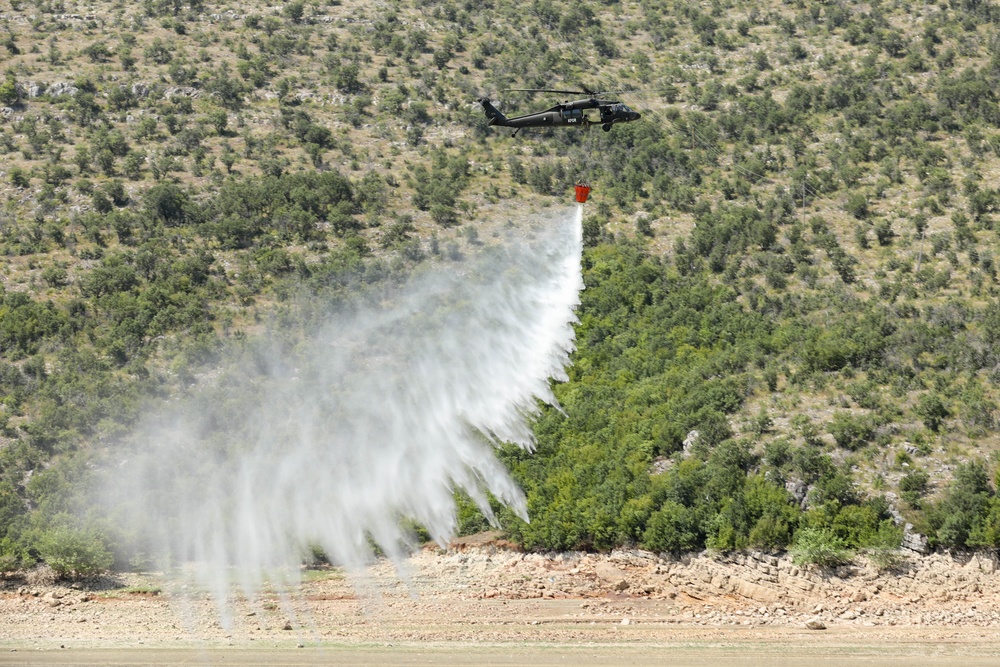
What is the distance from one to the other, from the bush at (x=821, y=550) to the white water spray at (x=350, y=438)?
37.1 ft

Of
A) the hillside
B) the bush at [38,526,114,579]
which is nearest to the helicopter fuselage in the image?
the hillside

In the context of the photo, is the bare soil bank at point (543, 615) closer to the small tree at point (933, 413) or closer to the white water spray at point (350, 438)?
the white water spray at point (350, 438)

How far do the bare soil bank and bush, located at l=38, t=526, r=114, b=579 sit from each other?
74 centimetres

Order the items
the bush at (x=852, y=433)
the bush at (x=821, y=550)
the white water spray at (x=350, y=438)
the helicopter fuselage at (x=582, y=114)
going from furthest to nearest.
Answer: the helicopter fuselage at (x=582, y=114) → the white water spray at (x=350, y=438) → the bush at (x=852, y=433) → the bush at (x=821, y=550)

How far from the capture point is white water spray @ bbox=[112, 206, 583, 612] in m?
46.8

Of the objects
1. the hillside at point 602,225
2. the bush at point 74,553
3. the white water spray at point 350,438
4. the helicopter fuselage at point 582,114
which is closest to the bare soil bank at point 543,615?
the bush at point 74,553

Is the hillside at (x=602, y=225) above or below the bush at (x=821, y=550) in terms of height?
above

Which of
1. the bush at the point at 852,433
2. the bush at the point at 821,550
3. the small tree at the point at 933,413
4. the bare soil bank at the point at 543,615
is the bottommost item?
the bare soil bank at the point at 543,615

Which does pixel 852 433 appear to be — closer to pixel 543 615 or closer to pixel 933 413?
pixel 933 413

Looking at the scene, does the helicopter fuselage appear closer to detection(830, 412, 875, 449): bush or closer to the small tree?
detection(830, 412, 875, 449): bush

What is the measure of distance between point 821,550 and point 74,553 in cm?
2837

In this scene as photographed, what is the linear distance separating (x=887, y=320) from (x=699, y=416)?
35.4ft

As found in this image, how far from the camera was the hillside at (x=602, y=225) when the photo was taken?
4556 cm

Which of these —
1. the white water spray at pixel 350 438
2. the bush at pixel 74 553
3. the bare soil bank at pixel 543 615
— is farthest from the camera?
the white water spray at pixel 350 438
